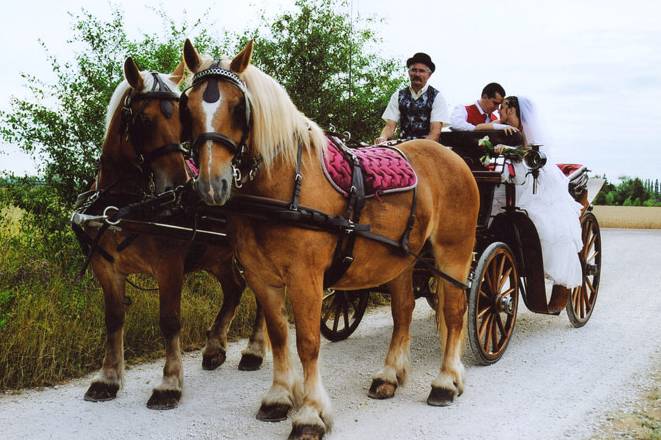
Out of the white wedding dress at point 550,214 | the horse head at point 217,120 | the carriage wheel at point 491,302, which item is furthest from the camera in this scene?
the white wedding dress at point 550,214

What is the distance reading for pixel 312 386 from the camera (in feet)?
12.6

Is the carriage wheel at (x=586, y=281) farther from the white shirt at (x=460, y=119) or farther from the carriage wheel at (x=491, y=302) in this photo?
the white shirt at (x=460, y=119)

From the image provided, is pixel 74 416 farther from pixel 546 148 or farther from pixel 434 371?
pixel 546 148

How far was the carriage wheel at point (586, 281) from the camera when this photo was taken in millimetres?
6656

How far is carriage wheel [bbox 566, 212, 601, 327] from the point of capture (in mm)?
6656

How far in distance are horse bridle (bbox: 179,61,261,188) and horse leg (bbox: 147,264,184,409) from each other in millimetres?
1200

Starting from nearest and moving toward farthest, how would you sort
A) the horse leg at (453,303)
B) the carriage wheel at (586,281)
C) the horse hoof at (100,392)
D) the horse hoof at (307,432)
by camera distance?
the horse hoof at (307,432)
the horse hoof at (100,392)
the horse leg at (453,303)
the carriage wheel at (586,281)

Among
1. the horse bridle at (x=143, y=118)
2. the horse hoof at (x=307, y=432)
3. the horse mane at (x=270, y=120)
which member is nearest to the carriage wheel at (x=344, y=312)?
the horse hoof at (x=307, y=432)

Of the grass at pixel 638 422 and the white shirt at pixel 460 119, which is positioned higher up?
the white shirt at pixel 460 119

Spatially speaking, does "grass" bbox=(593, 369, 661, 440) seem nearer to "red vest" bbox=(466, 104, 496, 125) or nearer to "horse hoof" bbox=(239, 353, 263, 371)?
"horse hoof" bbox=(239, 353, 263, 371)

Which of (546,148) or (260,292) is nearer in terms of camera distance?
(260,292)

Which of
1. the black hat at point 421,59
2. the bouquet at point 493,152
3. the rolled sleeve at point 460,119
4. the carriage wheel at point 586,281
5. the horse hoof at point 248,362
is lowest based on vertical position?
the horse hoof at point 248,362

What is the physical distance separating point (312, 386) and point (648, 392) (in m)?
2.56

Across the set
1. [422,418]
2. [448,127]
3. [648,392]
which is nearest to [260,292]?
[422,418]
